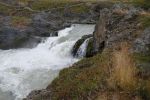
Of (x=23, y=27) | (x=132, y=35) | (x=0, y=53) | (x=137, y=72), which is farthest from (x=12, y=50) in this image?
(x=137, y=72)

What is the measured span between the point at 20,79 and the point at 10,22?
79.8 ft

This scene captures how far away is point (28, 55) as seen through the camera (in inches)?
1438

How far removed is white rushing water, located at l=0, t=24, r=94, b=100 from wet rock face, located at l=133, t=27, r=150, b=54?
27.0ft

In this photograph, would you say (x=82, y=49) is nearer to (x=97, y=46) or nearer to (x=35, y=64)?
(x=35, y=64)

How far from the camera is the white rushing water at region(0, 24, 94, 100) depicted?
2528cm

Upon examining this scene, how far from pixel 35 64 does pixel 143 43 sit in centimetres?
1524

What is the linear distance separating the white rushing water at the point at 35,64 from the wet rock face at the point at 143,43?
Result: 823 cm

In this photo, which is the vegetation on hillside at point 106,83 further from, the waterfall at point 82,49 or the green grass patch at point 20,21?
the green grass patch at point 20,21

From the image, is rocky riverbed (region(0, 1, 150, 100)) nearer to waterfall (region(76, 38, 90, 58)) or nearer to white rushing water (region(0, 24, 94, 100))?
waterfall (region(76, 38, 90, 58))

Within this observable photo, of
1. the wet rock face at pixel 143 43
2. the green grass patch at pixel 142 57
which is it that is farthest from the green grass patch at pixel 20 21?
the green grass patch at pixel 142 57

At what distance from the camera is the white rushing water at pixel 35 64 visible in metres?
25.3

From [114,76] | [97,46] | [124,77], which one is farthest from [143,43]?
[97,46]

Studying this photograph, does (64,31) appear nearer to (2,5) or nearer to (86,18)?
(86,18)

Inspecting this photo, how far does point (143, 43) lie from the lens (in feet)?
60.5
